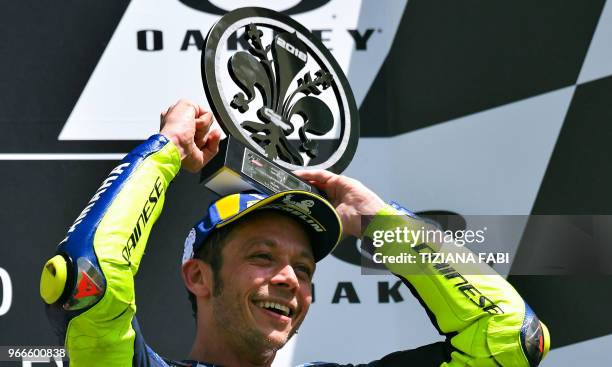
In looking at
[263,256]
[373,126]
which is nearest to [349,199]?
[263,256]

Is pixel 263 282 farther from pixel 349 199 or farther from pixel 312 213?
pixel 349 199

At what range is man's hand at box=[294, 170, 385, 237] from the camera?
261cm

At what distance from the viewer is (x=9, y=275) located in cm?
299

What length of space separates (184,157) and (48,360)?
0.81 metres

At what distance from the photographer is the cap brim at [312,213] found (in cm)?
238

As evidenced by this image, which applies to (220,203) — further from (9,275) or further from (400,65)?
(400,65)

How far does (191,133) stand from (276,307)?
0.40m

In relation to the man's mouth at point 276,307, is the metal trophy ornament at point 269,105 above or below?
above

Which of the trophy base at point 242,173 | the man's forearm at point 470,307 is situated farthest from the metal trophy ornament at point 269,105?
the man's forearm at point 470,307

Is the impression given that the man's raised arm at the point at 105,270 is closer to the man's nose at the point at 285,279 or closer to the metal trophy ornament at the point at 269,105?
the metal trophy ornament at the point at 269,105

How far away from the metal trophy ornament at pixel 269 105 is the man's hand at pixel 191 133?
67mm

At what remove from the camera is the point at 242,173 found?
7.68 feet

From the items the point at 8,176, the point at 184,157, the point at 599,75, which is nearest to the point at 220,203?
the point at 184,157

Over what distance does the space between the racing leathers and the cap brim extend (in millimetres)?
138
